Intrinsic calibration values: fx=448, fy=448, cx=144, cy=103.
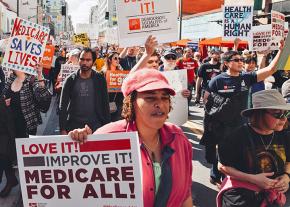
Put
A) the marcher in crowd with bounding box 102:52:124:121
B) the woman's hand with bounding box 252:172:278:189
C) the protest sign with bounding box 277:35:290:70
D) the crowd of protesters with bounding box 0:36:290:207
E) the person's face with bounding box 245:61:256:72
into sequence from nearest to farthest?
the crowd of protesters with bounding box 0:36:290:207 → the woman's hand with bounding box 252:172:278:189 → the protest sign with bounding box 277:35:290:70 → the marcher in crowd with bounding box 102:52:124:121 → the person's face with bounding box 245:61:256:72

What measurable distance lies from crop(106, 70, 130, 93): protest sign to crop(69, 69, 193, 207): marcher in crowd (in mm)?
4777

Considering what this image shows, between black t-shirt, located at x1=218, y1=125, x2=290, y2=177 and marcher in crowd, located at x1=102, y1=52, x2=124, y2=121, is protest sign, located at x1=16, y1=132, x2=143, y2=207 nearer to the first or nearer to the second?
black t-shirt, located at x1=218, y1=125, x2=290, y2=177

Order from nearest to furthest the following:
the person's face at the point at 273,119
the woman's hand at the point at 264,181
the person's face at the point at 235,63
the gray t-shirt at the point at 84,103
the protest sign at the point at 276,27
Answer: the woman's hand at the point at 264,181 → the person's face at the point at 273,119 → the gray t-shirt at the point at 84,103 → the person's face at the point at 235,63 → the protest sign at the point at 276,27

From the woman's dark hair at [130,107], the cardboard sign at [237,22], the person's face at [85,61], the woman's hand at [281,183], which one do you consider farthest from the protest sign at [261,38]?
the woman's dark hair at [130,107]

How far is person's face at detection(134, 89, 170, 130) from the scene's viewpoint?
7.44 feet

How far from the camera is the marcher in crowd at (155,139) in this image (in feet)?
7.44

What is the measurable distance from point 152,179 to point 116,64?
6035mm

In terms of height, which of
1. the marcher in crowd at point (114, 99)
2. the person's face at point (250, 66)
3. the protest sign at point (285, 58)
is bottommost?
the marcher in crowd at point (114, 99)

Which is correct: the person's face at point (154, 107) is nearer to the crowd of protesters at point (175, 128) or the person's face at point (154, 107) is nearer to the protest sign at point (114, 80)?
the crowd of protesters at point (175, 128)

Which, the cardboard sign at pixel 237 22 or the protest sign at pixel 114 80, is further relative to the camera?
the cardboard sign at pixel 237 22

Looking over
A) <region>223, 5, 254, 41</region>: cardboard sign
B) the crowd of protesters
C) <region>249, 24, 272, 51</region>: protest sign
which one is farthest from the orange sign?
the crowd of protesters

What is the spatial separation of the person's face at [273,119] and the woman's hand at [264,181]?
33 cm

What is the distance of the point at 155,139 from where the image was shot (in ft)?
7.93

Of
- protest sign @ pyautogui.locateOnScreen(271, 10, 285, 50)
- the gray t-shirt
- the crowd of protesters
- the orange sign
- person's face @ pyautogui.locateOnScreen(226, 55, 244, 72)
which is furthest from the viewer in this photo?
the orange sign
